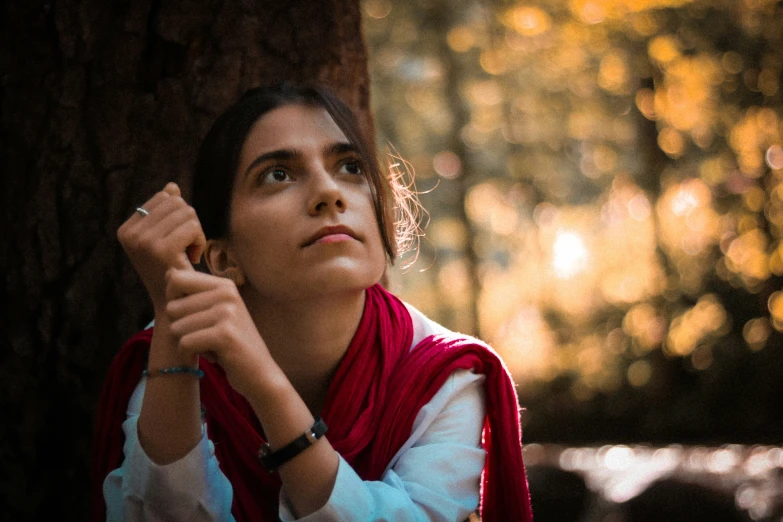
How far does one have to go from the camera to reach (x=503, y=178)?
15.8 m

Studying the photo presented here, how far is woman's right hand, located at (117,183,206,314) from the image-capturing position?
178cm

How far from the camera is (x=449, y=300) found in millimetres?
18703

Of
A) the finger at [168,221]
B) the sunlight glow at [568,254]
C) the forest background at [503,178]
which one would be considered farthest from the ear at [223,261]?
the sunlight glow at [568,254]

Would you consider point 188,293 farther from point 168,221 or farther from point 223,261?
point 223,261

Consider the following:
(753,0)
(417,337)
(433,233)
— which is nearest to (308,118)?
(417,337)

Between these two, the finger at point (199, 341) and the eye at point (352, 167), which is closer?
the finger at point (199, 341)

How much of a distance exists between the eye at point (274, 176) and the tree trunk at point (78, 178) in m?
0.62

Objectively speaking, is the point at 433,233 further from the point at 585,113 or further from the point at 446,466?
the point at 446,466

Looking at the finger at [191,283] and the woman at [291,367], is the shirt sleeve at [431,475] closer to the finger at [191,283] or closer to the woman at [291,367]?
the woman at [291,367]

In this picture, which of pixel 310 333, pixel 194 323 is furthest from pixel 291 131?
pixel 194 323

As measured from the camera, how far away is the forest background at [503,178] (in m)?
2.57

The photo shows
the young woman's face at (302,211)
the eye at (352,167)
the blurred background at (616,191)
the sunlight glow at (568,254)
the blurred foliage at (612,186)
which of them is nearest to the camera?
the young woman's face at (302,211)

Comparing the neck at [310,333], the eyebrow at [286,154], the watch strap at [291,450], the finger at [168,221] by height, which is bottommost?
the watch strap at [291,450]

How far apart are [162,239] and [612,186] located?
43.7 ft
